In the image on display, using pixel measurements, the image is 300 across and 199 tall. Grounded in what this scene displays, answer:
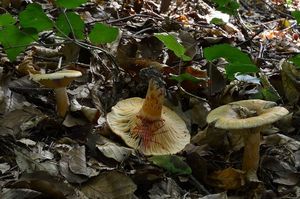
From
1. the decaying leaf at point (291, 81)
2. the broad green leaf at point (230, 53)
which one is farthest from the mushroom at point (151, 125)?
the decaying leaf at point (291, 81)

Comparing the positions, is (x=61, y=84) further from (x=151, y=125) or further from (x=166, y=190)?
(x=166, y=190)

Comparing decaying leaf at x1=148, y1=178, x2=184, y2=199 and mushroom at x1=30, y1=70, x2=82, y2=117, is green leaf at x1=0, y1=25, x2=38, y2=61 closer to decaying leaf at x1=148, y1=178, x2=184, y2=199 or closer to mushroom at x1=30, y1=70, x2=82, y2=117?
mushroom at x1=30, y1=70, x2=82, y2=117

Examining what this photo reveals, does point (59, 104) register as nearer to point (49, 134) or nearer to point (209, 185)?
point (49, 134)

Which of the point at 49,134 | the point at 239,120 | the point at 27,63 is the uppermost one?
the point at 239,120

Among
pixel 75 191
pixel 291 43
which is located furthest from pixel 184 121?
pixel 291 43

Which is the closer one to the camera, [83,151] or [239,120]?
[239,120]

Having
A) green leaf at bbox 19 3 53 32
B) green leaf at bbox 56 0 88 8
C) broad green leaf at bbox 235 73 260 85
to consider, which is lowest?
broad green leaf at bbox 235 73 260 85

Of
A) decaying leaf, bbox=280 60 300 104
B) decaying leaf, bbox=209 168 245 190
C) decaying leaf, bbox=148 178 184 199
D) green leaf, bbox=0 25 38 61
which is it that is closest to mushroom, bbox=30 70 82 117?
green leaf, bbox=0 25 38 61
